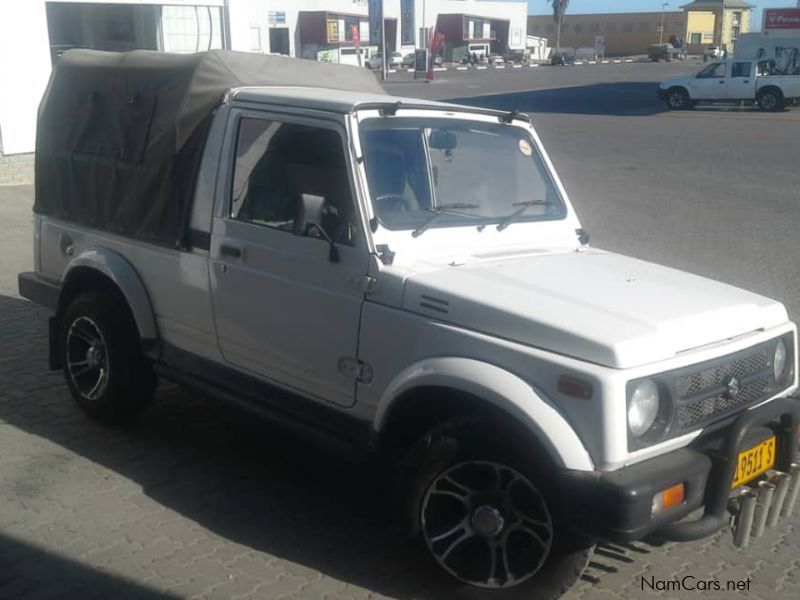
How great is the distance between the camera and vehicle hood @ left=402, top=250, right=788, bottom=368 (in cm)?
358

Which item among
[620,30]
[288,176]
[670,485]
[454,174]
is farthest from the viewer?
[620,30]

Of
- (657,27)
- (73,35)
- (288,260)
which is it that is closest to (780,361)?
(288,260)

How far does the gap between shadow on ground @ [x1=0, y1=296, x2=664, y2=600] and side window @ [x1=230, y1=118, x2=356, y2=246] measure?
1.16 m

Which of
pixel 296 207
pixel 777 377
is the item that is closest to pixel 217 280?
pixel 296 207

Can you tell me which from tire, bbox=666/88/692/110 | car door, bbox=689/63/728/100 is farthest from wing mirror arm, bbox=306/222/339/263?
tire, bbox=666/88/692/110

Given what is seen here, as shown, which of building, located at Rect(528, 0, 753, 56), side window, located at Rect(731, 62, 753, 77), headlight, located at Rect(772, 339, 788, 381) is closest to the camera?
headlight, located at Rect(772, 339, 788, 381)

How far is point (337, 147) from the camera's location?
4469 millimetres

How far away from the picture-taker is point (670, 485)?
346cm

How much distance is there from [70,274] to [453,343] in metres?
2.94

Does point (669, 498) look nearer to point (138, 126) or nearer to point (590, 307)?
point (590, 307)

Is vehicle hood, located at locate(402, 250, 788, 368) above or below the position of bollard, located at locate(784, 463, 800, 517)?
above

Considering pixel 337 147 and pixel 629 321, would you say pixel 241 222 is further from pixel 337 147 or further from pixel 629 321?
pixel 629 321

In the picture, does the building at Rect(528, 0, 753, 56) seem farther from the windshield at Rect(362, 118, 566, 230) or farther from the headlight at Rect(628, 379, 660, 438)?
the headlight at Rect(628, 379, 660, 438)

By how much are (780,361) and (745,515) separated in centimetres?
78
